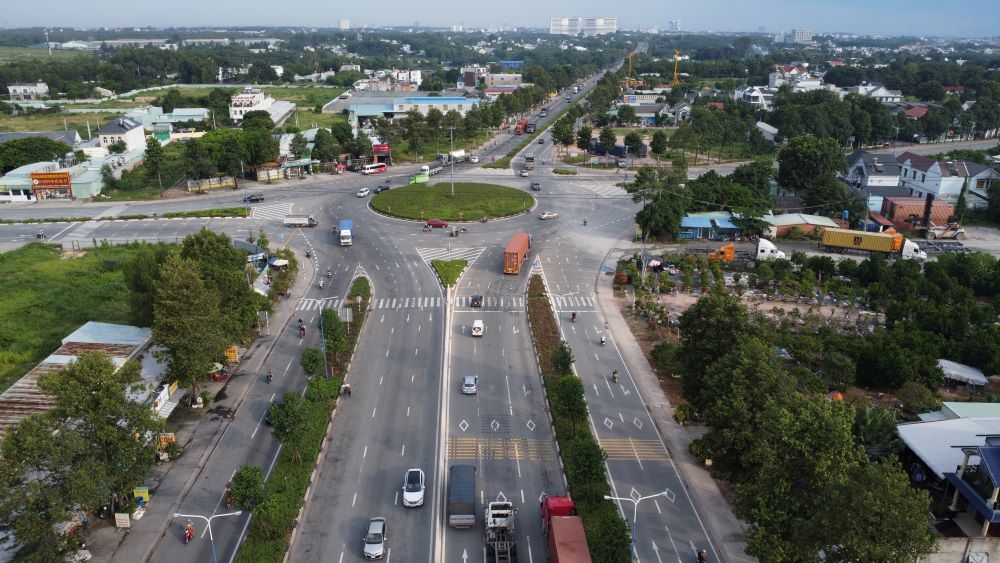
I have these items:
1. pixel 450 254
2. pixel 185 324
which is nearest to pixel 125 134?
pixel 450 254

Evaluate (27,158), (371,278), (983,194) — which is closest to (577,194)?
(371,278)

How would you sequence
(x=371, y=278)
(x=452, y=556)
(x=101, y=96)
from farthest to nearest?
(x=101, y=96), (x=371, y=278), (x=452, y=556)

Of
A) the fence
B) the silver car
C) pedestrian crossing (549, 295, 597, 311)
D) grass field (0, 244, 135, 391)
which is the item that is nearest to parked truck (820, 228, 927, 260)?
pedestrian crossing (549, 295, 597, 311)

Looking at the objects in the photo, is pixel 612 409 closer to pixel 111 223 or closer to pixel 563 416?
pixel 563 416

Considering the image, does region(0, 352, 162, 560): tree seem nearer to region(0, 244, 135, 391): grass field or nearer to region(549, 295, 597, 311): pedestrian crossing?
region(0, 244, 135, 391): grass field

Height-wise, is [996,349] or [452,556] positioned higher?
[996,349]

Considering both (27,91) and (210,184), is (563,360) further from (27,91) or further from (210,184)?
(27,91)

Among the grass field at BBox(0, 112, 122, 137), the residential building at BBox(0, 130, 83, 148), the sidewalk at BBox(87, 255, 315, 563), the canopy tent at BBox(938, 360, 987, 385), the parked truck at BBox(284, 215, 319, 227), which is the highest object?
the residential building at BBox(0, 130, 83, 148)
